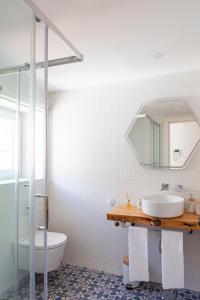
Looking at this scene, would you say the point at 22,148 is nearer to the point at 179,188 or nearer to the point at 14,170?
the point at 14,170

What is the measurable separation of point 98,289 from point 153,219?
1007mm

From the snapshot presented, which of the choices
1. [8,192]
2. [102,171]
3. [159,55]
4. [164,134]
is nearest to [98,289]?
[102,171]

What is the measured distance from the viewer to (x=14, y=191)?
1.50 meters

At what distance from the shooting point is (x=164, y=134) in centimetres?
Result: 261

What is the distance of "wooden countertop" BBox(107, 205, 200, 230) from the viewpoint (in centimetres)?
207

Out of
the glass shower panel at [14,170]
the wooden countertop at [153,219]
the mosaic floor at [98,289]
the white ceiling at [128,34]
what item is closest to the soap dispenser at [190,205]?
the wooden countertop at [153,219]

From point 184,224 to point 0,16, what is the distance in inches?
82.8

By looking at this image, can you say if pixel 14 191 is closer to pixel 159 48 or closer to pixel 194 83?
pixel 159 48

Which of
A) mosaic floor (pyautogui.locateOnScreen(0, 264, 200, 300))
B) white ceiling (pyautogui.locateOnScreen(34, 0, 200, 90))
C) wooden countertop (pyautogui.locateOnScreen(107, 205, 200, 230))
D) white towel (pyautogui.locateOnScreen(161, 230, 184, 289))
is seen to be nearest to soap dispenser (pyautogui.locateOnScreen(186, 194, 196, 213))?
wooden countertop (pyautogui.locateOnScreen(107, 205, 200, 230))

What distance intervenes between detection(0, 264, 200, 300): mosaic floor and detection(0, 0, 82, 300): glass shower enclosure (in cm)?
99

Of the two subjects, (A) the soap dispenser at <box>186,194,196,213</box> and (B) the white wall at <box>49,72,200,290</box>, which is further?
(B) the white wall at <box>49,72,200,290</box>

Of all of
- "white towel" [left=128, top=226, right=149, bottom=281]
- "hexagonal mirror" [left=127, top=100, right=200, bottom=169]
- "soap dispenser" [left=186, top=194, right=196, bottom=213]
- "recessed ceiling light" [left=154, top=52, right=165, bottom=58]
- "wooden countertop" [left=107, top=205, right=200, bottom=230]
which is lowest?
"white towel" [left=128, top=226, right=149, bottom=281]

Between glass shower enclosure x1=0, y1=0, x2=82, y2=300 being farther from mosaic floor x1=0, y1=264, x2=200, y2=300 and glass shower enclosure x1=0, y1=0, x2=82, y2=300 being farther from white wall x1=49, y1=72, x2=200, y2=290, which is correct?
white wall x1=49, y1=72, x2=200, y2=290

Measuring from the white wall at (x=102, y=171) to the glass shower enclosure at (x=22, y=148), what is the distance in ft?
4.46
